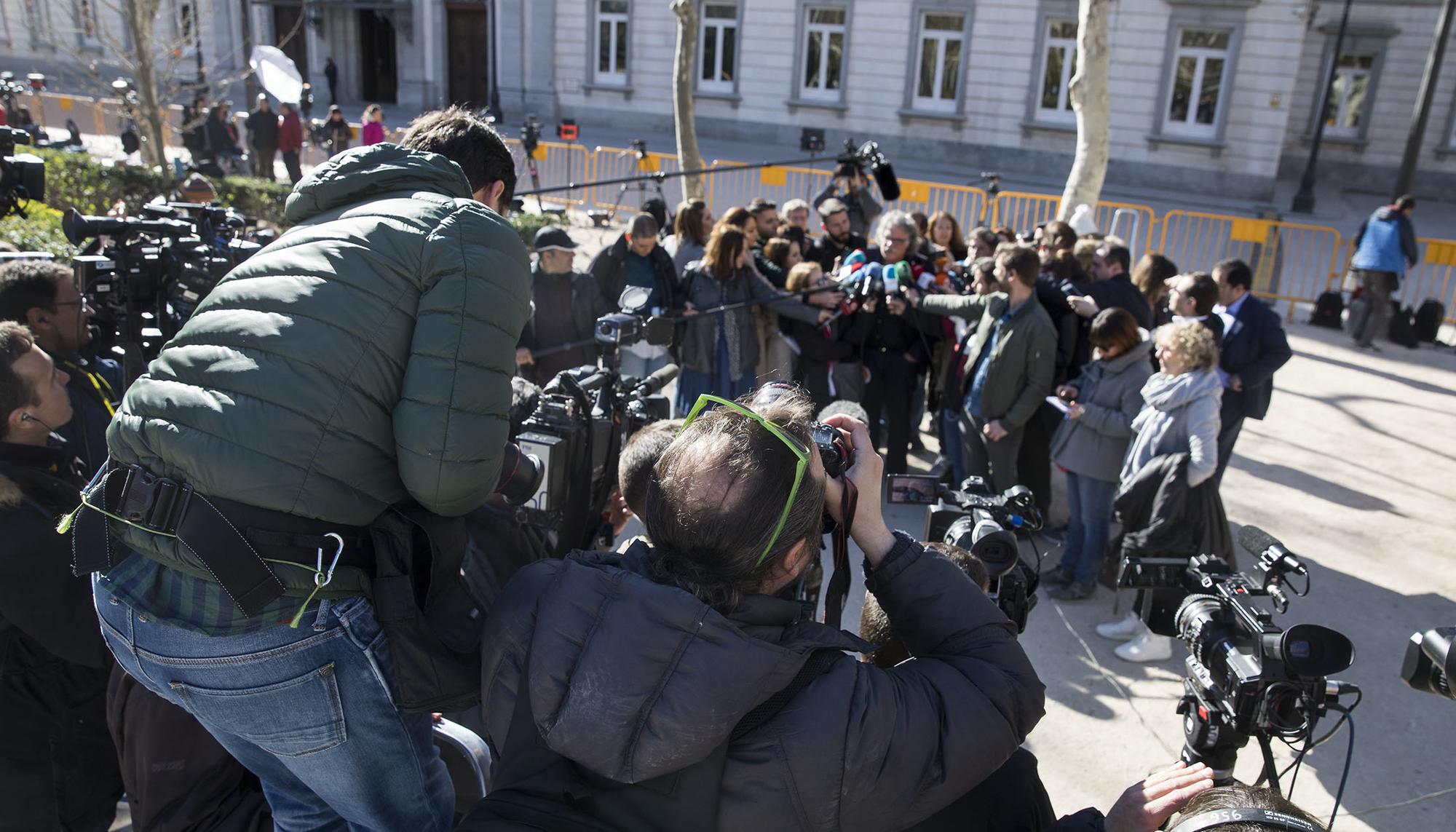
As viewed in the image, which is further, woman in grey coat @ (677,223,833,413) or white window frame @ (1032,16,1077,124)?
white window frame @ (1032,16,1077,124)

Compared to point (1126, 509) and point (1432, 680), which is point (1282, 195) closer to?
point (1126, 509)

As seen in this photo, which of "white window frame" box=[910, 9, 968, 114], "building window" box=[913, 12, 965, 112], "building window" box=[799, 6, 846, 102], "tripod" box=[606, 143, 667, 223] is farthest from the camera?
"building window" box=[799, 6, 846, 102]

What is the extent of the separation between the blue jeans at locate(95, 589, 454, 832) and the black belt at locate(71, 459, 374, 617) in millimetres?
107

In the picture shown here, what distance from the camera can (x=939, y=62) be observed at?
22.3 meters

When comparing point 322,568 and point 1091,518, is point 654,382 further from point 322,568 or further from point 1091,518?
point 1091,518

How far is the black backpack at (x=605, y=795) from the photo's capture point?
1.39 metres

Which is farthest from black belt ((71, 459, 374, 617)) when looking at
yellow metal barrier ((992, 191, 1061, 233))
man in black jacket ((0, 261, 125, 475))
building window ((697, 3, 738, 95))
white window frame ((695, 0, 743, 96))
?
building window ((697, 3, 738, 95))

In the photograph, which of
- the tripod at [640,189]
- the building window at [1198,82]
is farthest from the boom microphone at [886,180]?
the building window at [1198,82]

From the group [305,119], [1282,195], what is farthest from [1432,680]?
[1282,195]

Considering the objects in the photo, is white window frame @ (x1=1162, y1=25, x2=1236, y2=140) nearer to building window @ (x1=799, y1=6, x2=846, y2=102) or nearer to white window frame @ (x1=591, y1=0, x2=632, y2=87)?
building window @ (x1=799, y1=6, x2=846, y2=102)

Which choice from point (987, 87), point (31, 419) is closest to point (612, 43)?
point (987, 87)

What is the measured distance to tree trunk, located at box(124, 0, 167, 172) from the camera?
11688mm

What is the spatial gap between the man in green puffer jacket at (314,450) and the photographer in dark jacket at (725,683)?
1.19ft

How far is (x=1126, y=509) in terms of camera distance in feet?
14.3
